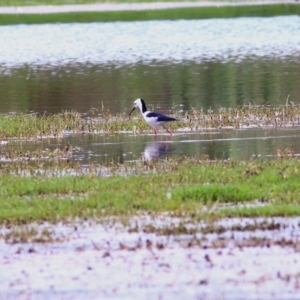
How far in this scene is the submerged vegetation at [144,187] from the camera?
1316cm

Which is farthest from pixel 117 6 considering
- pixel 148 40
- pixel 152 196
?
pixel 152 196

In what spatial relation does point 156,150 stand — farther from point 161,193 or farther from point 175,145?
point 161,193

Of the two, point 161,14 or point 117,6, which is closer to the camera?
point 161,14

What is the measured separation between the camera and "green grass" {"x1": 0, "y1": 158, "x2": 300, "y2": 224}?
516 inches

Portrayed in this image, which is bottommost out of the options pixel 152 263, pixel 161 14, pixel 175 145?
pixel 161 14

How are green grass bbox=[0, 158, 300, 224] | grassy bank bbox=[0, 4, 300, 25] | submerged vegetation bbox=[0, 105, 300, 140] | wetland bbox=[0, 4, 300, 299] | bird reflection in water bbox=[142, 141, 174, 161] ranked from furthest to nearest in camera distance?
1. grassy bank bbox=[0, 4, 300, 25]
2. submerged vegetation bbox=[0, 105, 300, 140]
3. bird reflection in water bbox=[142, 141, 174, 161]
4. green grass bbox=[0, 158, 300, 224]
5. wetland bbox=[0, 4, 300, 299]

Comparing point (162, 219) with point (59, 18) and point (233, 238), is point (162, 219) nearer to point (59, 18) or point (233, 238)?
point (233, 238)

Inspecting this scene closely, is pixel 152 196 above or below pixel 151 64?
above

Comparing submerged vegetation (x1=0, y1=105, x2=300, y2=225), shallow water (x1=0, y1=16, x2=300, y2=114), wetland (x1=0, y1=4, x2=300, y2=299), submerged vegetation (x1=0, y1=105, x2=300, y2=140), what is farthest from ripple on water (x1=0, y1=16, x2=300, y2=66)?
submerged vegetation (x1=0, y1=105, x2=300, y2=225)

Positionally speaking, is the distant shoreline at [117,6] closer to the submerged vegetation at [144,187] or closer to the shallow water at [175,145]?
the shallow water at [175,145]

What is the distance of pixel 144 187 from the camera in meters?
14.4

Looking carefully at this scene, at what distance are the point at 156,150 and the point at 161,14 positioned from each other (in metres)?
63.5

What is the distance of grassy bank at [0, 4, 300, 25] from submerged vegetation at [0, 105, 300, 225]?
60.6m

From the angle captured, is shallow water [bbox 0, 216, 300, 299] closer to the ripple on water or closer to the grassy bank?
the ripple on water
